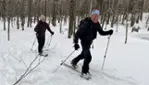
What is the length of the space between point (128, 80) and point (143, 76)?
29.6 inches

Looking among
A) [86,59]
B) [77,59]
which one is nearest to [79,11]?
[77,59]

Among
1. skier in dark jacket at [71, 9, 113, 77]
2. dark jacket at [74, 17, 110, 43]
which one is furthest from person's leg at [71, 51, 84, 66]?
dark jacket at [74, 17, 110, 43]

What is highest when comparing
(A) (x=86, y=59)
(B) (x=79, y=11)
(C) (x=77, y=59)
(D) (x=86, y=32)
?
(B) (x=79, y=11)

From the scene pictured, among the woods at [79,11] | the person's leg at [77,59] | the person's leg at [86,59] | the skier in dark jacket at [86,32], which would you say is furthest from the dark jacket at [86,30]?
the woods at [79,11]

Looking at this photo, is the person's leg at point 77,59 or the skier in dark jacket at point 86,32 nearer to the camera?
the skier in dark jacket at point 86,32

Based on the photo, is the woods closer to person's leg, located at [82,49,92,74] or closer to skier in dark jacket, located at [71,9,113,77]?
skier in dark jacket, located at [71,9,113,77]

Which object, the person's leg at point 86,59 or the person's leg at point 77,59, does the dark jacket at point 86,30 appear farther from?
the person's leg at point 77,59

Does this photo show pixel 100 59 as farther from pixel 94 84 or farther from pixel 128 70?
pixel 94 84

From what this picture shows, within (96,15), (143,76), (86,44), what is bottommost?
(143,76)

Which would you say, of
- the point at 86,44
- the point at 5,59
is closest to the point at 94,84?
the point at 86,44

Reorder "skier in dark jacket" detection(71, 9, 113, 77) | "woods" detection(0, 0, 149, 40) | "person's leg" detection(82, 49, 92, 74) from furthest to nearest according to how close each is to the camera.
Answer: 1. "woods" detection(0, 0, 149, 40)
2. "person's leg" detection(82, 49, 92, 74)
3. "skier in dark jacket" detection(71, 9, 113, 77)

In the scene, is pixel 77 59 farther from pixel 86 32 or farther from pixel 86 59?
pixel 86 32

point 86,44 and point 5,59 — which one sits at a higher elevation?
point 86,44

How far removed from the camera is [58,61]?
8641mm
